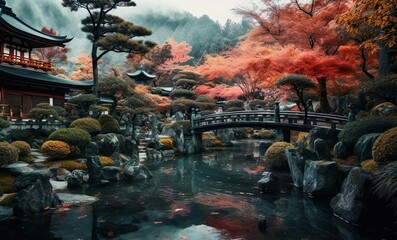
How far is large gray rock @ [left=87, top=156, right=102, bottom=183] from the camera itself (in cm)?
1373

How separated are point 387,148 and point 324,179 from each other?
116 inches

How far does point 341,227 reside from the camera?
7984mm

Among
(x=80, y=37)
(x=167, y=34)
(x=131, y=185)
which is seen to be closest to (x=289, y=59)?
(x=131, y=185)

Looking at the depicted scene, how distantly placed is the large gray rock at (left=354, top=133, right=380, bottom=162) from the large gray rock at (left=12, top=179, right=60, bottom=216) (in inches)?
457

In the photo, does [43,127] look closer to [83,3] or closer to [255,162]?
[83,3]

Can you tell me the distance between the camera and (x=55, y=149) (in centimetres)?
1476

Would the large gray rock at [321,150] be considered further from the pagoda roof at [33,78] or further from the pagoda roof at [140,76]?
the pagoda roof at [140,76]

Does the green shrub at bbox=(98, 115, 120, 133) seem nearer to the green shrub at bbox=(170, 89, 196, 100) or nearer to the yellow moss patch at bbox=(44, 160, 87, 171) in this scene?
the yellow moss patch at bbox=(44, 160, 87, 171)

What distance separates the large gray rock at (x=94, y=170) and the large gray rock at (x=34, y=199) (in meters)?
4.04

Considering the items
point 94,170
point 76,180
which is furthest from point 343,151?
point 76,180

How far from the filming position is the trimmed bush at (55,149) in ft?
48.1

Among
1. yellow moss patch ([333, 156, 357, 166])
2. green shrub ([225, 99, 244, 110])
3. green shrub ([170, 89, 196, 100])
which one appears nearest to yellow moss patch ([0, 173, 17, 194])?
yellow moss patch ([333, 156, 357, 166])

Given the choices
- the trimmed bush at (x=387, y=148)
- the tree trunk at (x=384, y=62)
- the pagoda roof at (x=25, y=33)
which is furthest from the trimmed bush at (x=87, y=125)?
the tree trunk at (x=384, y=62)

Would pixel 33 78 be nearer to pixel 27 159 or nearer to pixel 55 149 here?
pixel 55 149
